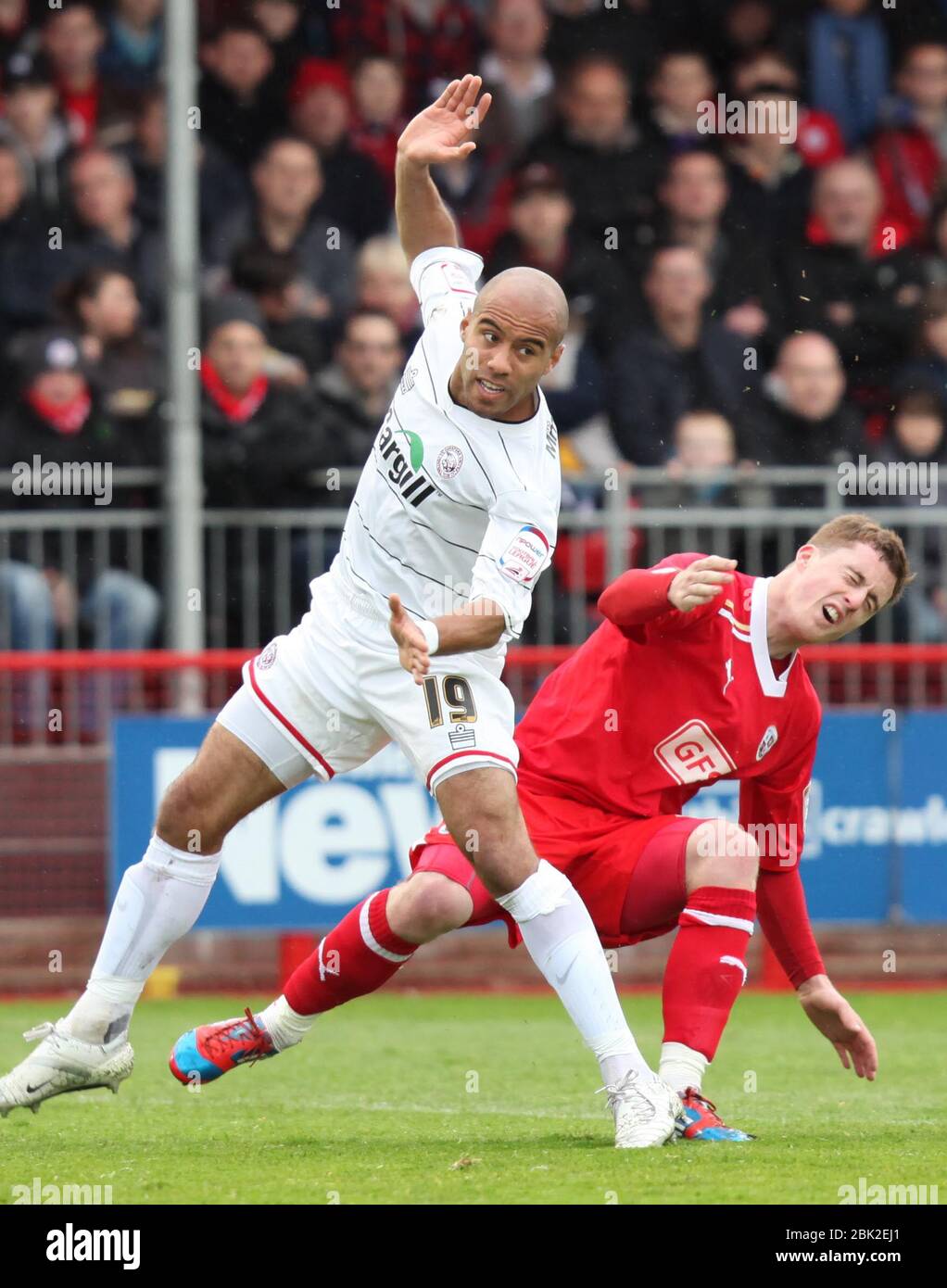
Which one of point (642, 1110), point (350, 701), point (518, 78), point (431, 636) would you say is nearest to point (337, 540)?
point (518, 78)

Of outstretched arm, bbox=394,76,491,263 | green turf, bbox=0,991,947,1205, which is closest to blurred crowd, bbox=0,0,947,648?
green turf, bbox=0,991,947,1205

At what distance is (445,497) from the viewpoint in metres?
5.21

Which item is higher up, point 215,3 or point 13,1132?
point 215,3

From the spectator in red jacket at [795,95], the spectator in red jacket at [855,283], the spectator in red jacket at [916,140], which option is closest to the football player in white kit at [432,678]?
the spectator in red jacket at [855,283]

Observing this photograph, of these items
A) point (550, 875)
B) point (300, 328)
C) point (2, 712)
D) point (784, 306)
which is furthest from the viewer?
point (784, 306)

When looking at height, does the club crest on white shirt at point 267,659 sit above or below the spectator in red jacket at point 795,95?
below

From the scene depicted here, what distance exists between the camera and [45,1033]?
17.8 feet

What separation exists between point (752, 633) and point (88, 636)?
503 cm

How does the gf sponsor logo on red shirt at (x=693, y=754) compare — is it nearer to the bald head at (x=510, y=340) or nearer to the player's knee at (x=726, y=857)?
the player's knee at (x=726, y=857)

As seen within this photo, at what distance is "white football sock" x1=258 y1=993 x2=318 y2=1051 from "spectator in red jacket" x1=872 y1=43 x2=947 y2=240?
7602 millimetres

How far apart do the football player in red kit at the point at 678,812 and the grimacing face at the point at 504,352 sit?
53 cm

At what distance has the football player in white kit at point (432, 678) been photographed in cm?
503

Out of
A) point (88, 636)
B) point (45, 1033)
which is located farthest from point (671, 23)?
point (45, 1033)
